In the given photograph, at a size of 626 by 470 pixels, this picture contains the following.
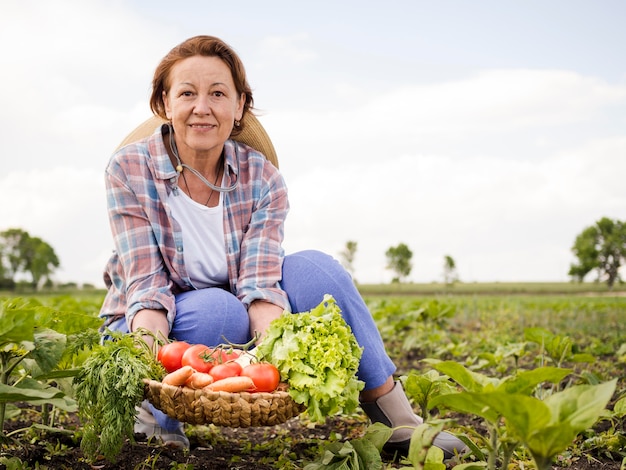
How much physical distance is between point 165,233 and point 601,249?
200 feet

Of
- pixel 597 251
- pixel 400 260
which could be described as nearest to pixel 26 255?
pixel 400 260

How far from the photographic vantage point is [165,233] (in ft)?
9.91

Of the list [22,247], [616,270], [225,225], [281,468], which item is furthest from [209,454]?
[22,247]

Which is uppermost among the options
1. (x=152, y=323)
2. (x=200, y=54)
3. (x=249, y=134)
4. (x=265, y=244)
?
(x=200, y=54)

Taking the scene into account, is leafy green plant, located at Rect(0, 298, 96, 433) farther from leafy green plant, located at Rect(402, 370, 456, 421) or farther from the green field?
leafy green plant, located at Rect(402, 370, 456, 421)

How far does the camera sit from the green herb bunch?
2.17 m

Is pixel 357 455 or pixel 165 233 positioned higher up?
pixel 165 233

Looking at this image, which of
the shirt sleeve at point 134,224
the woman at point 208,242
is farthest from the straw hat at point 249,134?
the shirt sleeve at point 134,224

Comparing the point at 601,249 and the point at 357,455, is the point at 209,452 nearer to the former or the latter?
the point at 357,455

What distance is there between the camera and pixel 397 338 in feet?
22.9

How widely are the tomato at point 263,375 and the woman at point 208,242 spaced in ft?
1.74

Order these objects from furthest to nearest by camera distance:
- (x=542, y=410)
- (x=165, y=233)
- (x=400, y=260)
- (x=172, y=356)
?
(x=400, y=260) < (x=165, y=233) < (x=172, y=356) < (x=542, y=410)

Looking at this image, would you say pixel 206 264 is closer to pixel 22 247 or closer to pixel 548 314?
pixel 548 314

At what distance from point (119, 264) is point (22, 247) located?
2494 inches
